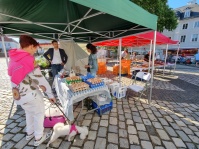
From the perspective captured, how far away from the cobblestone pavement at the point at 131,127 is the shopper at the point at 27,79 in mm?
804

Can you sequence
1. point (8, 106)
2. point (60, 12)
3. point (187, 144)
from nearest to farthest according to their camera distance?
point (187, 144)
point (60, 12)
point (8, 106)

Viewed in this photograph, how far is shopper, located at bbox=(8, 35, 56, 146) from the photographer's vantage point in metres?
1.53

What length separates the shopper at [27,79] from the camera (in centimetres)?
153

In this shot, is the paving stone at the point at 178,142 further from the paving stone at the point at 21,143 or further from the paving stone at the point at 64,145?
the paving stone at the point at 21,143

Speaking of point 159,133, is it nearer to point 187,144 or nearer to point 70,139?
point 187,144

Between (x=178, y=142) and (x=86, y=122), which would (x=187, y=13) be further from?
(x=86, y=122)

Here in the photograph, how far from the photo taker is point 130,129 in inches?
97.0

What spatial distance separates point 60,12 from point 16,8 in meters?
0.81

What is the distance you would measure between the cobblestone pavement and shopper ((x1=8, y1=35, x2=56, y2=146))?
80cm

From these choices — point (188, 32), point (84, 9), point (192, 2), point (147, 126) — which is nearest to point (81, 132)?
point (147, 126)

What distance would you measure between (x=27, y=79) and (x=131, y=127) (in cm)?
226

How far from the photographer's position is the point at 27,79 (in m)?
1.64

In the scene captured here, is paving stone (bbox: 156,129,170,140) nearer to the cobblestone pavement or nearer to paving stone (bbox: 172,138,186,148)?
the cobblestone pavement

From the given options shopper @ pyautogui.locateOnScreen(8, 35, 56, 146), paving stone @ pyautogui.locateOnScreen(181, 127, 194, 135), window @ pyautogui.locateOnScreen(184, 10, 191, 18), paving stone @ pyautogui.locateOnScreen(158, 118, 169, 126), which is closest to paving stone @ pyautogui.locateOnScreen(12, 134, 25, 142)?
shopper @ pyautogui.locateOnScreen(8, 35, 56, 146)
